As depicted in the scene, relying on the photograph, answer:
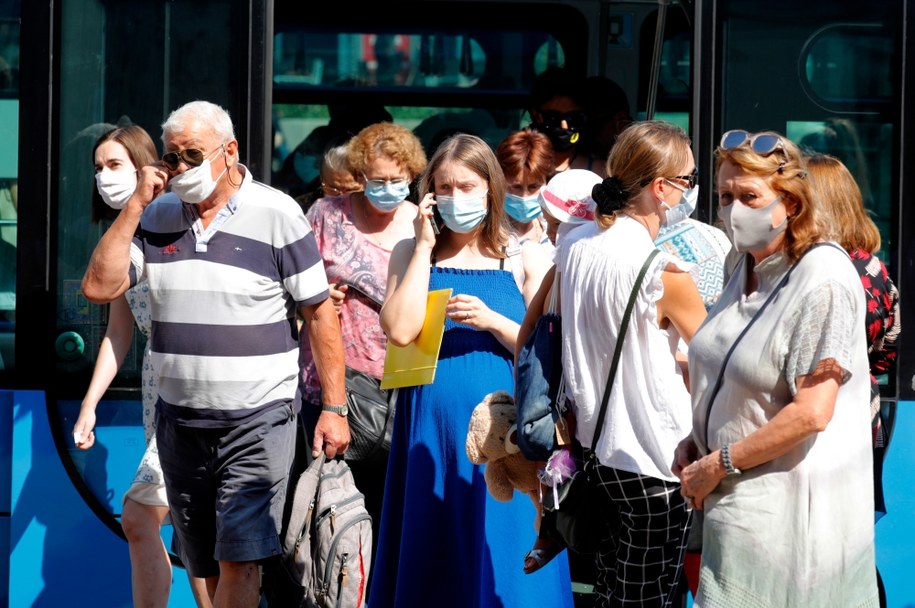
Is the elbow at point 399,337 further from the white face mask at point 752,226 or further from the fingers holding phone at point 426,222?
the white face mask at point 752,226

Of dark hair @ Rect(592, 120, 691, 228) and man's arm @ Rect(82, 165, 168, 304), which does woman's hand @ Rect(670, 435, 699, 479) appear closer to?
dark hair @ Rect(592, 120, 691, 228)

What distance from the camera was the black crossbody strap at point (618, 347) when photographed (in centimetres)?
299

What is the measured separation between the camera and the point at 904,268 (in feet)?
13.8

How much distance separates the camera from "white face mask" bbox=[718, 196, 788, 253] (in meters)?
2.62

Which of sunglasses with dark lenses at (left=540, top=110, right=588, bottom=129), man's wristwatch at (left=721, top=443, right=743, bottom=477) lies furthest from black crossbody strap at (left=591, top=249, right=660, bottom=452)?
sunglasses with dark lenses at (left=540, top=110, right=588, bottom=129)

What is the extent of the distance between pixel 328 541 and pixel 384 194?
1209mm

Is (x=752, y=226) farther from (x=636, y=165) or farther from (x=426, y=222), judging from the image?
(x=426, y=222)

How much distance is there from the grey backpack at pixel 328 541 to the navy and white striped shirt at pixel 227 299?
32 centimetres

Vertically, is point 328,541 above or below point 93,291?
below

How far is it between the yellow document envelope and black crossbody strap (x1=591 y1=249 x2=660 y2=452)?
0.76 m

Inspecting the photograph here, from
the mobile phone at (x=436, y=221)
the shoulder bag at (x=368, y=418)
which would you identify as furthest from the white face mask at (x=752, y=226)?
the shoulder bag at (x=368, y=418)

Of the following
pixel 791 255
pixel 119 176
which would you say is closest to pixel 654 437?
pixel 791 255

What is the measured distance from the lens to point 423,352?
12.3 feet

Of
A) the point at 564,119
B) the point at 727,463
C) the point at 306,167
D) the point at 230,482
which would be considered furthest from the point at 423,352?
the point at 306,167
